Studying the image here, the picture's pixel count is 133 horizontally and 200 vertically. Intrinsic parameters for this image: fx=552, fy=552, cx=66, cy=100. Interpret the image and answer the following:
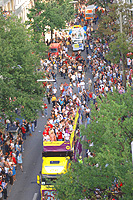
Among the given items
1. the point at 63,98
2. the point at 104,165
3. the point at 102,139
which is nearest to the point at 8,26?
the point at 63,98

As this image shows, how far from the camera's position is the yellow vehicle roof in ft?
91.2

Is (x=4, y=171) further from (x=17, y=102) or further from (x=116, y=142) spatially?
(x=116, y=142)

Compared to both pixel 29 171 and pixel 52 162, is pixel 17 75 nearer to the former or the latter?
pixel 29 171

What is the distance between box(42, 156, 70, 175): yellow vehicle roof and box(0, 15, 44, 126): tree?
8023 millimetres

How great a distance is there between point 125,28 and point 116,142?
33.2 metres

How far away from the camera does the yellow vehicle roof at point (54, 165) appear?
91.2ft

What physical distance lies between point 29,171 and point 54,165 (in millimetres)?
6465

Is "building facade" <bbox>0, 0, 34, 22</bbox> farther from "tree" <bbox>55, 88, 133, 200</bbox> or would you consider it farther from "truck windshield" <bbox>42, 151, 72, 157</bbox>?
"tree" <bbox>55, 88, 133, 200</bbox>

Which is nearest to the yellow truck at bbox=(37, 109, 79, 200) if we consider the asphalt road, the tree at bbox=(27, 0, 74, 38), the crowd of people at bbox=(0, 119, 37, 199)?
the asphalt road

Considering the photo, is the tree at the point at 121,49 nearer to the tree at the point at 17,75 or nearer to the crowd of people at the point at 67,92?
the crowd of people at the point at 67,92

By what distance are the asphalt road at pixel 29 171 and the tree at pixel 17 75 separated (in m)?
2.23

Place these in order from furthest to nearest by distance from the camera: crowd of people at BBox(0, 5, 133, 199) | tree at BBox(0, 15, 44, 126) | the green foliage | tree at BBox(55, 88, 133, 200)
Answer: the green foliage
tree at BBox(0, 15, 44, 126)
crowd of people at BBox(0, 5, 133, 199)
tree at BBox(55, 88, 133, 200)

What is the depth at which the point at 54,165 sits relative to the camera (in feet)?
92.8

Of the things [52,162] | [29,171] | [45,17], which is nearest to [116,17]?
[45,17]
